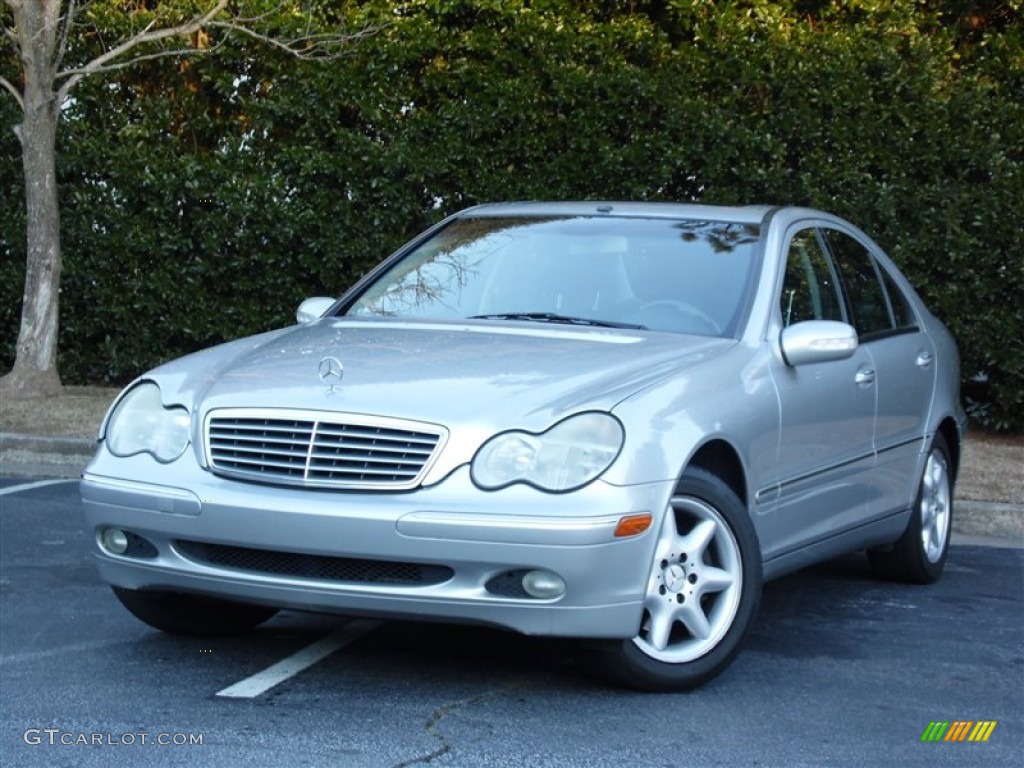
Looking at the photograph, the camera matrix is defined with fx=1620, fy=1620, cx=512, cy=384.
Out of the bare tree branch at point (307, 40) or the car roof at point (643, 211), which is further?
the bare tree branch at point (307, 40)

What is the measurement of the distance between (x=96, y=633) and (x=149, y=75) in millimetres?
8357

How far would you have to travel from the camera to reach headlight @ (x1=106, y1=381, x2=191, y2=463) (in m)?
4.98

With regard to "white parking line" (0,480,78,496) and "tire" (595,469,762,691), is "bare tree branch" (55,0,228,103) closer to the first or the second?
"white parking line" (0,480,78,496)

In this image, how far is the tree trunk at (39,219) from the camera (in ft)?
38.8

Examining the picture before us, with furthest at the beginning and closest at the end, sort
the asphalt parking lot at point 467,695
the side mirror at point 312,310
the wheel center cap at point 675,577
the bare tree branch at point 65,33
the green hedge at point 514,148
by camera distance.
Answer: the bare tree branch at point 65,33
the green hedge at point 514,148
the side mirror at point 312,310
the wheel center cap at point 675,577
the asphalt parking lot at point 467,695

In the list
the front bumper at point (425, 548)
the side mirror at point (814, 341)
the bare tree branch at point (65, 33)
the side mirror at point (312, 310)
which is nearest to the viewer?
the front bumper at point (425, 548)

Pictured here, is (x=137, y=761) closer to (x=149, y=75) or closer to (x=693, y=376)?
(x=693, y=376)

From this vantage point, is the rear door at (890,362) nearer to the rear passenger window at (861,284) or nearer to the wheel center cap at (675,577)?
the rear passenger window at (861,284)

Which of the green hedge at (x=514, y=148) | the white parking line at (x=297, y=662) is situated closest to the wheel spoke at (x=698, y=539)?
the white parking line at (x=297, y=662)

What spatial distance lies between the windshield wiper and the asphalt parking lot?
111cm

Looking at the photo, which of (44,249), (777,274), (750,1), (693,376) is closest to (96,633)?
(693,376)

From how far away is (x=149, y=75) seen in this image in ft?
43.1

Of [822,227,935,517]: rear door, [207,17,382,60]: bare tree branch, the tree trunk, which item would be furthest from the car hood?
the tree trunk

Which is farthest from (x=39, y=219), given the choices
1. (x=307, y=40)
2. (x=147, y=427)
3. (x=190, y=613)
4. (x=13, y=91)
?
(x=147, y=427)
